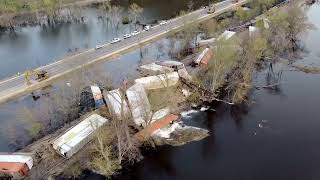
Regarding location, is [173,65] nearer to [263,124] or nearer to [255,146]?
[263,124]

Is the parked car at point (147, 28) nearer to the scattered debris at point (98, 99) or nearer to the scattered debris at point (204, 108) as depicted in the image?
the scattered debris at point (98, 99)

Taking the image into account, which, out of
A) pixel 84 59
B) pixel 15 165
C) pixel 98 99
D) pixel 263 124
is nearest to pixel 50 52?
pixel 84 59

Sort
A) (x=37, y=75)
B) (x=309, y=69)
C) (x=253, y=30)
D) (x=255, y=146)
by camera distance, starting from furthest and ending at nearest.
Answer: (x=253, y=30)
(x=309, y=69)
(x=37, y=75)
(x=255, y=146)

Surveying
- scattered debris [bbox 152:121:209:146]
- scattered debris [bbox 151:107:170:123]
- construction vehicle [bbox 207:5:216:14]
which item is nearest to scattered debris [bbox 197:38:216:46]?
construction vehicle [bbox 207:5:216:14]

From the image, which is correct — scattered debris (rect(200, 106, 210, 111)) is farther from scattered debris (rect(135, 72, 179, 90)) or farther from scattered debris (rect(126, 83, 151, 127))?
scattered debris (rect(126, 83, 151, 127))

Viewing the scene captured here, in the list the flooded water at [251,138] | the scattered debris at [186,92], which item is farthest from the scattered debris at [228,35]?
the scattered debris at [186,92]
